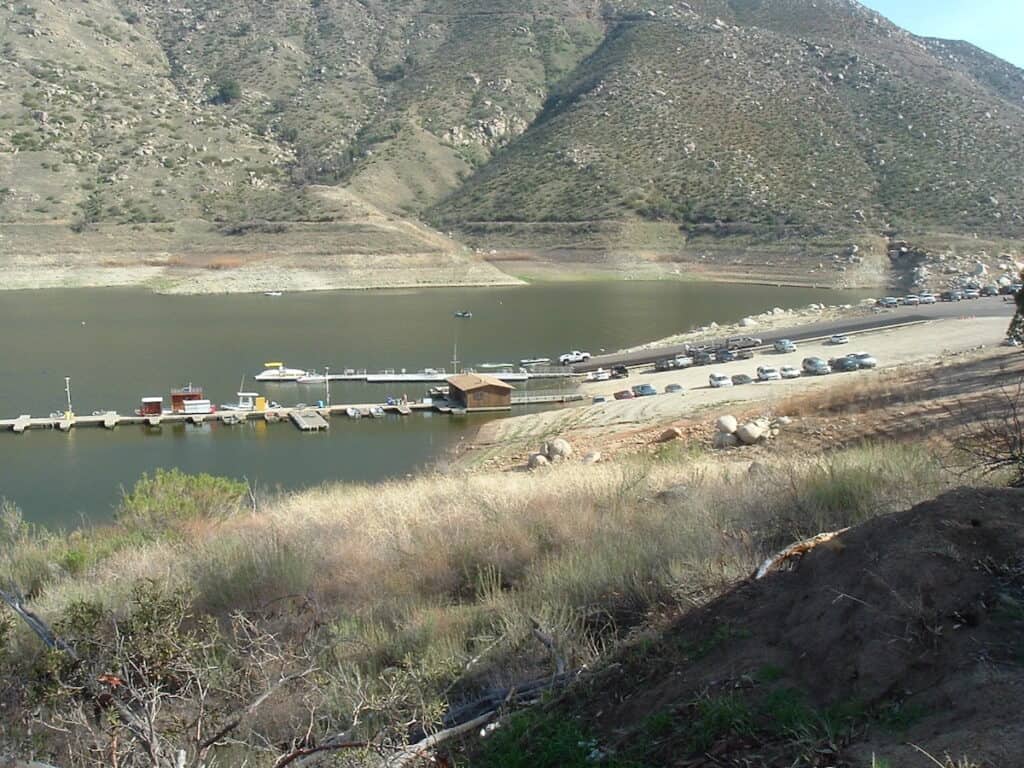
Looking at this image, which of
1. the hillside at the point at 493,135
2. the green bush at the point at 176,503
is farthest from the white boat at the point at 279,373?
the hillside at the point at 493,135

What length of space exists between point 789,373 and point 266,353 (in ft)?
83.4

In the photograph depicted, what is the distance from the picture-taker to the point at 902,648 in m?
3.50

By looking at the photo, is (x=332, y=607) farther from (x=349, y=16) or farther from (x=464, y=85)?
(x=349, y=16)

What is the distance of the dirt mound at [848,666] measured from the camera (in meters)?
3.07

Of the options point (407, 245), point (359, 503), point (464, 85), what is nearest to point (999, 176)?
point (407, 245)

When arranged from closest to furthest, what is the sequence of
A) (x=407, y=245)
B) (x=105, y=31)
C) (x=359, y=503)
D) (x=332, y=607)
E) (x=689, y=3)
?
(x=332, y=607) < (x=359, y=503) < (x=407, y=245) < (x=105, y=31) < (x=689, y=3)

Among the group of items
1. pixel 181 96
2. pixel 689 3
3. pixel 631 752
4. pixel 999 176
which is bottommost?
pixel 631 752

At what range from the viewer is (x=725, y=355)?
1555 inches

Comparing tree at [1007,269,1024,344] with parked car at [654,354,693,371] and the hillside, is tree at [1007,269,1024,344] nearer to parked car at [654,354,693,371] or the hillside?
parked car at [654,354,693,371]

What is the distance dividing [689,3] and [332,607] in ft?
503

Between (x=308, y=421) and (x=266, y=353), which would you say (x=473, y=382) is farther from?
(x=266, y=353)

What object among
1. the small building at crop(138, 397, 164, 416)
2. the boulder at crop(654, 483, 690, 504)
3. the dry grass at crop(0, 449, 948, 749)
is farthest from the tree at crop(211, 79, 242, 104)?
the boulder at crop(654, 483, 690, 504)

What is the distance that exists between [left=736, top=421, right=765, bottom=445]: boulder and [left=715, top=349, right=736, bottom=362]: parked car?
2299 centimetres

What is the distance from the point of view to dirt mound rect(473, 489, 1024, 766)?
10.1ft
